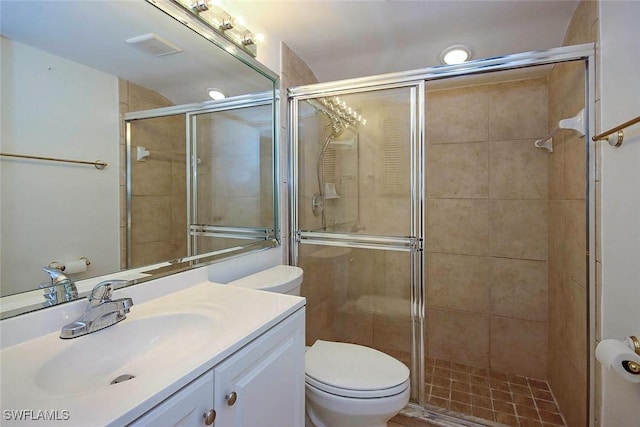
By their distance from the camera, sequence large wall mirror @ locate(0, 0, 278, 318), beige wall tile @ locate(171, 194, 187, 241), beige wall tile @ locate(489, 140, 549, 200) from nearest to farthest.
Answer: large wall mirror @ locate(0, 0, 278, 318) → beige wall tile @ locate(171, 194, 187, 241) → beige wall tile @ locate(489, 140, 549, 200)

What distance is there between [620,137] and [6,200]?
76.7 inches

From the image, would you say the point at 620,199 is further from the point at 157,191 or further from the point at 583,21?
the point at 157,191

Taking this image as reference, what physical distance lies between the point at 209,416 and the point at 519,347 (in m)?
2.33

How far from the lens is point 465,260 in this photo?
2295 millimetres

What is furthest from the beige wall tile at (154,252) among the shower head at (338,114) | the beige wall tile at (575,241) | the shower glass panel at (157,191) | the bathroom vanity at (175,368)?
the beige wall tile at (575,241)

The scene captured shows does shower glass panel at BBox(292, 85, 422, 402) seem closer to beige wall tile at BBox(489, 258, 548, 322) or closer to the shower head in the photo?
the shower head

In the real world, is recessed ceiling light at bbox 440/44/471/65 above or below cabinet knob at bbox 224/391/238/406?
above

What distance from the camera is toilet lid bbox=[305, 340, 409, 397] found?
1.25 metres

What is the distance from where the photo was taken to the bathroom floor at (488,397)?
5.48 ft

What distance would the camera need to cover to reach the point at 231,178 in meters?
1.58

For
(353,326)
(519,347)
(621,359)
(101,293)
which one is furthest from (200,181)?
(519,347)

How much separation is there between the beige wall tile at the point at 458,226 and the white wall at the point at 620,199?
1015 mm

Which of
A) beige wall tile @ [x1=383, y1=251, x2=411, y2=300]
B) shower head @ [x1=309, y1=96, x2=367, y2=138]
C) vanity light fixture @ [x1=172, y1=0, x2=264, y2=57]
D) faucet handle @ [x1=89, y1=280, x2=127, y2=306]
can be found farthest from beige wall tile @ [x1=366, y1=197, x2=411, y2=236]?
faucet handle @ [x1=89, y1=280, x2=127, y2=306]

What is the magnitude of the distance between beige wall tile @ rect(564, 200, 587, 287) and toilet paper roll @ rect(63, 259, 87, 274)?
199 cm
